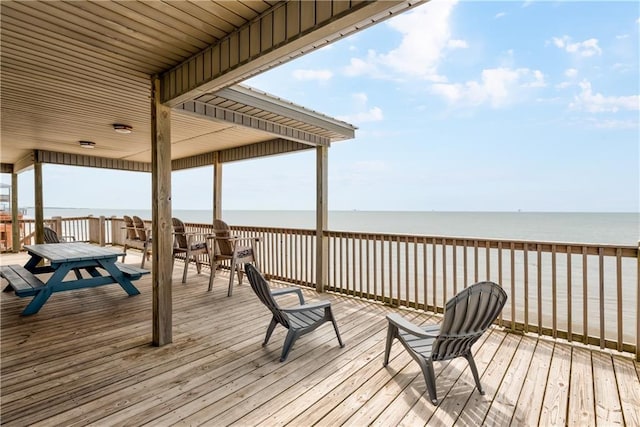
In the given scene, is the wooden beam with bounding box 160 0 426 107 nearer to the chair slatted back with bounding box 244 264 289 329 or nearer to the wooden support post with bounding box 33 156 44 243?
the chair slatted back with bounding box 244 264 289 329

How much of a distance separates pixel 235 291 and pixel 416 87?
14.0 meters

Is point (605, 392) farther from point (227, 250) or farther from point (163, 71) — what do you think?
point (227, 250)

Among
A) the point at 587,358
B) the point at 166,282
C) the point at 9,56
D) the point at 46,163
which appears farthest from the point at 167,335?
the point at 46,163

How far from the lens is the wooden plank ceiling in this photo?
201 centimetres

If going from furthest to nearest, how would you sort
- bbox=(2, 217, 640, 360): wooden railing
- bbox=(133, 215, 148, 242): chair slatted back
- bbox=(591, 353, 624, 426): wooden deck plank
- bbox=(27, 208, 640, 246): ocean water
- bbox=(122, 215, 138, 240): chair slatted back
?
bbox=(27, 208, 640, 246): ocean water, bbox=(122, 215, 138, 240): chair slatted back, bbox=(133, 215, 148, 242): chair slatted back, bbox=(2, 217, 640, 360): wooden railing, bbox=(591, 353, 624, 426): wooden deck plank

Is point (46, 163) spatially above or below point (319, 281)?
above

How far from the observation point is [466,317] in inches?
82.4

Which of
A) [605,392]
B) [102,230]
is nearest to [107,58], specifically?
[605,392]

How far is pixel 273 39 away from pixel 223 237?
3747 mm

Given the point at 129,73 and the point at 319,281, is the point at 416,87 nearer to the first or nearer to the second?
the point at 319,281

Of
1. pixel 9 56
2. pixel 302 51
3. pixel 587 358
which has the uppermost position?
pixel 9 56

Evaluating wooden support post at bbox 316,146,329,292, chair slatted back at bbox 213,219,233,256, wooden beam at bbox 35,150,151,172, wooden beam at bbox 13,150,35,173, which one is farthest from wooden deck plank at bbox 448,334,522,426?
wooden beam at bbox 13,150,35,173

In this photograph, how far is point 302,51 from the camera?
2.13 metres

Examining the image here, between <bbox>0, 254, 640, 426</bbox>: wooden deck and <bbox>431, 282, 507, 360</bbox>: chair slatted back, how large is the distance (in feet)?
1.09
